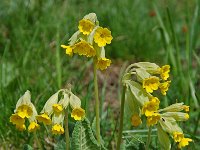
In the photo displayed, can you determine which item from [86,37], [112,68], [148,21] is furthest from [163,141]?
[148,21]

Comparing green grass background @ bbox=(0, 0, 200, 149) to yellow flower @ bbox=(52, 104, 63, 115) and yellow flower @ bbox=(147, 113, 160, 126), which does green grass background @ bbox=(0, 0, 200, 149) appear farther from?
yellow flower @ bbox=(147, 113, 160, 126)

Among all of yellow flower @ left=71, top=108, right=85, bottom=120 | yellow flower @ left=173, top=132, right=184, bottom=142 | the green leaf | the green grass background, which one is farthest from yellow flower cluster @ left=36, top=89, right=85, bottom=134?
the green grass background

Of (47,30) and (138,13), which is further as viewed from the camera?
(138,13)

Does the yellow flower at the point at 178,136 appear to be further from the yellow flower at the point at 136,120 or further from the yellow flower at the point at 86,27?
the yellow flower at the point at 86,27

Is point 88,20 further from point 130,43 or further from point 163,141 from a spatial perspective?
point 130,43

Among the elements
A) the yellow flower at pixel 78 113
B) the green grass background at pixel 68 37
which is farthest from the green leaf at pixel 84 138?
the green grass background at pixel 68 37
